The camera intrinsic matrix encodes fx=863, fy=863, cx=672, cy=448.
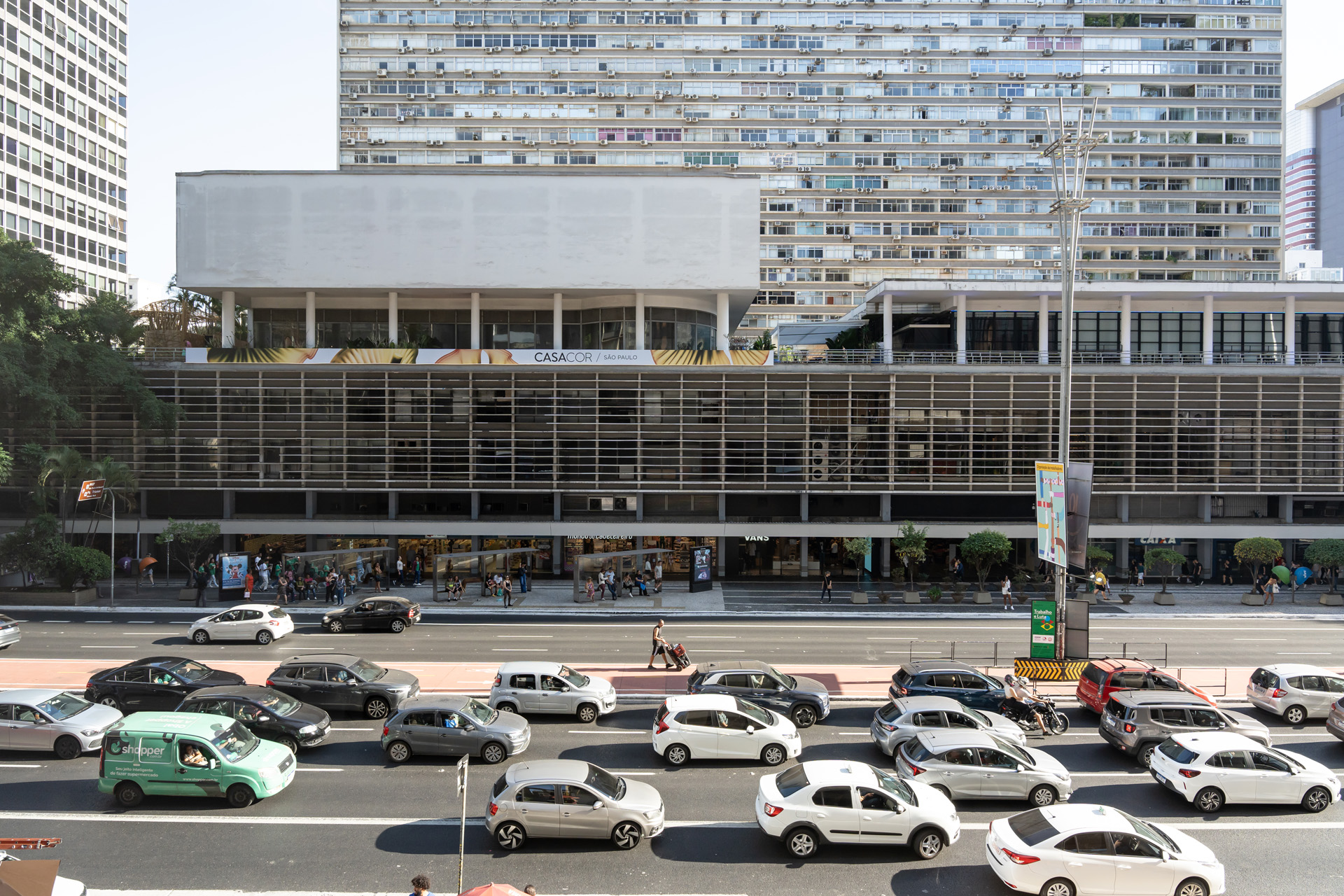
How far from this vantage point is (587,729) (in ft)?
71.5

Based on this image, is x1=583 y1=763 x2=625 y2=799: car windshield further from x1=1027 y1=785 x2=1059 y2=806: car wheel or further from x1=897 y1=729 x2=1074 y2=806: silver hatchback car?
x1=1027 y1=785 x2=1059 y2=806: car wheel

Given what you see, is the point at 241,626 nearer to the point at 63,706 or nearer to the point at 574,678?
the point at 63,706

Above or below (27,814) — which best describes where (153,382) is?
above

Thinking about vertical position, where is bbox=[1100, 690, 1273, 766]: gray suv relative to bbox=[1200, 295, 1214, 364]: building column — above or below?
below

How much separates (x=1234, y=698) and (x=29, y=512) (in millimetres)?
55356

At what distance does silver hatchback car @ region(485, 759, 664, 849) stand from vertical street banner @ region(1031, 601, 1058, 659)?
17521 mm

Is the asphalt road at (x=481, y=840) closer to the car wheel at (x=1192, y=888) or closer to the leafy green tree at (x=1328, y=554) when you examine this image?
the car wheel at (x=1192, y=888)

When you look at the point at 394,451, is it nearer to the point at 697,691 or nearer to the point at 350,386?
the point at 350,386

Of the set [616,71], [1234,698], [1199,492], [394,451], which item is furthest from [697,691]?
[616,71]

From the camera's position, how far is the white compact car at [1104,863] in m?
12.9

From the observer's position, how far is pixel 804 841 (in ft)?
47.9

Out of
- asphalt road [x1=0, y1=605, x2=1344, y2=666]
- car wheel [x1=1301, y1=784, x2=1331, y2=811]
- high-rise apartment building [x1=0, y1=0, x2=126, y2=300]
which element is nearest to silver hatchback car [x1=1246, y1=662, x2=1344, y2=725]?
asphalt road [x1=0, y1=605, x2=1344, y2=666]

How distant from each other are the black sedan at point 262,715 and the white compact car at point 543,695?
4.40 m

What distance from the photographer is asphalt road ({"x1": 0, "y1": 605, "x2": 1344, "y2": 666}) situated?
98.4 feet
